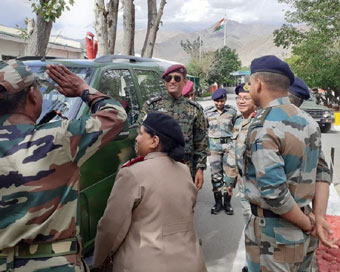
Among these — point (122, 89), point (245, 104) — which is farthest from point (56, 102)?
point (245, 104)

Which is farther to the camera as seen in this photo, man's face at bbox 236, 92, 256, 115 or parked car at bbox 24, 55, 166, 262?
man's face at bbox 236, 92, 256, 115

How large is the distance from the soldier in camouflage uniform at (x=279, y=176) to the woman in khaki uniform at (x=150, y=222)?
1.22ft

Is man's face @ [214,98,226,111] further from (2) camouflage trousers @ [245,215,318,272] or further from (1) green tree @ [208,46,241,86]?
(1) green tree @ [208,46,241,86]

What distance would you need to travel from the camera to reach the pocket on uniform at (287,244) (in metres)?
2.14

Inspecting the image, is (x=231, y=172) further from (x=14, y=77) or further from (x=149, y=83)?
(x=14, y=77)

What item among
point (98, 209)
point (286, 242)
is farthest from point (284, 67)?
point (98, 209)

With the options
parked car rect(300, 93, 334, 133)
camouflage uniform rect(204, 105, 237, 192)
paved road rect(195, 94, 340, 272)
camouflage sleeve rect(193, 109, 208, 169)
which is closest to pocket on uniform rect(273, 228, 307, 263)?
paved road rect(195, 94, 340, 272)

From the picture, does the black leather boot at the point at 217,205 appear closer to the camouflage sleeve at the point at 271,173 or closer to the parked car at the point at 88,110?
the parked car at the point at 88,110

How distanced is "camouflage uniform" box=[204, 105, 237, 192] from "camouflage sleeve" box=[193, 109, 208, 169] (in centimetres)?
140

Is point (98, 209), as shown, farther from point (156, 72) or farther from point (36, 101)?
point (156, 72)

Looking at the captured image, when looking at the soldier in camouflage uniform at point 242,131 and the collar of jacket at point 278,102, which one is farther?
the soldier in camouflage uniform at point 242,131

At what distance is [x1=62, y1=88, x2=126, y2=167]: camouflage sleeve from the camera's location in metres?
1.62

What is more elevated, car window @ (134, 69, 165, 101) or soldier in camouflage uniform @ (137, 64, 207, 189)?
car window @ (134, 69, 165, 101)

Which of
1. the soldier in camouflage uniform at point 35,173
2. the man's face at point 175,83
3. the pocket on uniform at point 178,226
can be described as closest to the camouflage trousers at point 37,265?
the soldier in camouflage uniform at point 35,173
